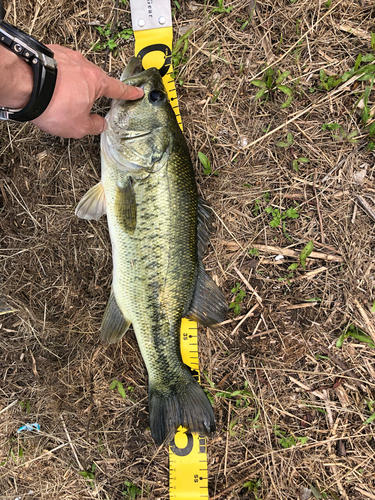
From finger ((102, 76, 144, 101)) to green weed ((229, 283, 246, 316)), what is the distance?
5.76ft

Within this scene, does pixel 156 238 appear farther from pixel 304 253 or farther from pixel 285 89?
pixel 285 89

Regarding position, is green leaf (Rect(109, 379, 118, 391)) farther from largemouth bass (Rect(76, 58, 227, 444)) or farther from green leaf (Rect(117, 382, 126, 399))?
largemouth bass (Rect(76, 58, 227, 444))

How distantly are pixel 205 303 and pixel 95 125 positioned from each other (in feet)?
5.20

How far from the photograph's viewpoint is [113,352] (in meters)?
2.78

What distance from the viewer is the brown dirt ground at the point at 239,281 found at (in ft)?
8.74

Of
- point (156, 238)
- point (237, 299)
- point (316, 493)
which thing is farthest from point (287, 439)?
point (156, 238)

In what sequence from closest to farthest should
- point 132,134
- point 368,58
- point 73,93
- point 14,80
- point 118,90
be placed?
point 14,80
point 73,93
point 118,90
point 132,134
point 368,58

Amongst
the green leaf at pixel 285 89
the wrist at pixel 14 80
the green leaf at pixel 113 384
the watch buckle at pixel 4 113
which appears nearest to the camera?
the wrist at pixel 14 80

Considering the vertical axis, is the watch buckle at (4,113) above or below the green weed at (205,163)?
above

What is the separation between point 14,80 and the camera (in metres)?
1.76

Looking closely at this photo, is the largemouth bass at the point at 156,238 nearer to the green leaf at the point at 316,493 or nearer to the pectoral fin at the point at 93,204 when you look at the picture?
the pectoral fin at the point at 93,204

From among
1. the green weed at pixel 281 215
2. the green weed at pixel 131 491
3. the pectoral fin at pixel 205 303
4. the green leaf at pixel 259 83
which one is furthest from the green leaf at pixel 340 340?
the green leaf at pixel 259 83

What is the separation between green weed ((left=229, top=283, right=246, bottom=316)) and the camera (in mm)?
2707

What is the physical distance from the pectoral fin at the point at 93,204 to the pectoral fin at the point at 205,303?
940mm
